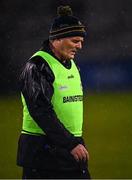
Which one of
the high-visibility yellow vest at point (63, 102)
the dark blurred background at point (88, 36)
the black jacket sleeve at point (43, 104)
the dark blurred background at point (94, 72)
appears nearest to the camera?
the black jacket sleeve at point (43, 104)

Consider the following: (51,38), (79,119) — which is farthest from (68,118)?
(51,38)

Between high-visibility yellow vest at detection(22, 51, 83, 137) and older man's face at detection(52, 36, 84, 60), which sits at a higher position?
older man's face at detection(52, 36, 84, 60)

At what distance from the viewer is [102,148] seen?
7.75 metres

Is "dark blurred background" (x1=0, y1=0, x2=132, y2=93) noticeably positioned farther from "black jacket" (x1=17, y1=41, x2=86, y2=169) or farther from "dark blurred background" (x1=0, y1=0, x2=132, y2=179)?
"black jacket" (x1=17, y1=41, x2=86, y2=169)

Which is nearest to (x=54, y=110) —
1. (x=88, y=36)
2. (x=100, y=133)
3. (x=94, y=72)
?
(x=100, y=133)

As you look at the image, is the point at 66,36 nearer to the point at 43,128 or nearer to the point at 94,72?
the point at 43,128

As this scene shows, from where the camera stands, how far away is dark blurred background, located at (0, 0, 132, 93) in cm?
850

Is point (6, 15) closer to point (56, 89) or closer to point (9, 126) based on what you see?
point (9, 126)

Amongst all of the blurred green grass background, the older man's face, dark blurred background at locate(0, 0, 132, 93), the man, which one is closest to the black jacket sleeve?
the man

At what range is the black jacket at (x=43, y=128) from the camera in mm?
4367

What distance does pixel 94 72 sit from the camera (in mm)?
A: 8430

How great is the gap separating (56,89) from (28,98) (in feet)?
0.52

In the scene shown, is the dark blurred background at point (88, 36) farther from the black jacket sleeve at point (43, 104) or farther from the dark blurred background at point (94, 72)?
the black jacket sleeve at point (43, 104)

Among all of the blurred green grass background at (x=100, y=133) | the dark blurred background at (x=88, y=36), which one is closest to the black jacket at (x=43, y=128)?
the blurred green grass background at (x=100, y=133)
